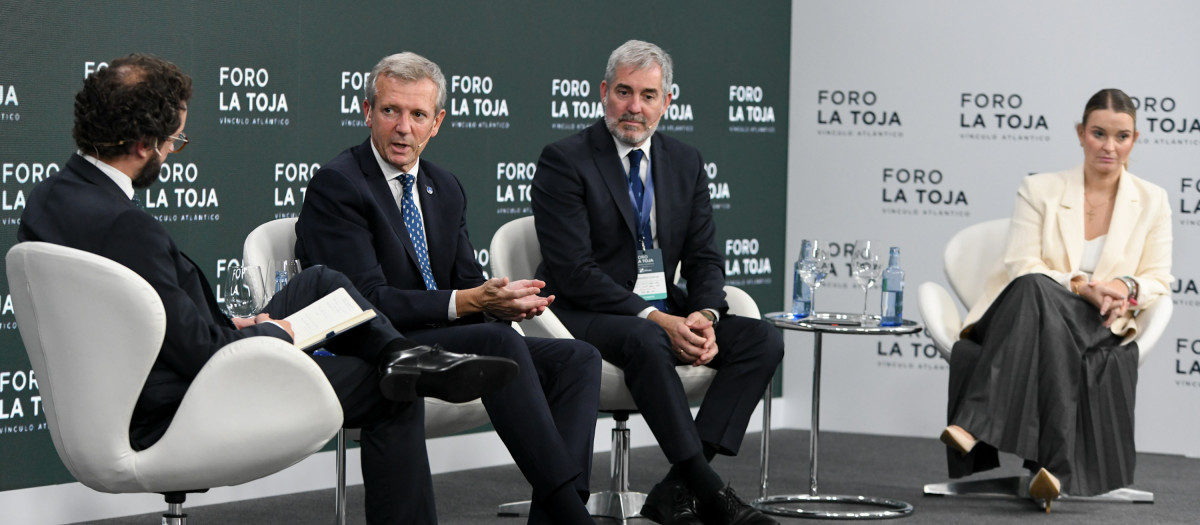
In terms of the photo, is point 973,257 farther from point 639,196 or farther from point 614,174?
point 614,174

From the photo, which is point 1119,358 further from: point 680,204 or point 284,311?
point 284,311

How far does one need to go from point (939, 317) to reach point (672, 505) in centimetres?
148

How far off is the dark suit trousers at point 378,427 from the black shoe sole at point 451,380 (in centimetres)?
7

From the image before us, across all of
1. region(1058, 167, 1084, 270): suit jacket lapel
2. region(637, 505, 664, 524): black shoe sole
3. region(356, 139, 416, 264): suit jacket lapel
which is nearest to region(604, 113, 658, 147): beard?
region(356, 139, 416, 264): suit jacket lapel

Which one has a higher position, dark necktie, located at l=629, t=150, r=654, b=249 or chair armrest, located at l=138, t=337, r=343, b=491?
dark necktie, located at l=629, t=150, r=654, b=249

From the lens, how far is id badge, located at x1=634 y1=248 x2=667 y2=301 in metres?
4.40

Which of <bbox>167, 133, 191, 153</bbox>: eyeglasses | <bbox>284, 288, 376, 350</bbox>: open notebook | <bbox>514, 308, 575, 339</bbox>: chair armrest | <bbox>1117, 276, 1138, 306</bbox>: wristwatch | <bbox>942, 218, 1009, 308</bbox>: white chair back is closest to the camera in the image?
<bbox>167, 133, 191, 153</bbox>: eyeglasses

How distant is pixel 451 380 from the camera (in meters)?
3.10

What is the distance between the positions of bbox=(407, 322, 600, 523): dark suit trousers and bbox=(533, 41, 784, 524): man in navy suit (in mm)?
310

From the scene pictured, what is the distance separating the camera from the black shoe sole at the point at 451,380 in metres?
3.09

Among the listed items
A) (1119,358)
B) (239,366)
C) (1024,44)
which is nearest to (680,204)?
(1119,358)

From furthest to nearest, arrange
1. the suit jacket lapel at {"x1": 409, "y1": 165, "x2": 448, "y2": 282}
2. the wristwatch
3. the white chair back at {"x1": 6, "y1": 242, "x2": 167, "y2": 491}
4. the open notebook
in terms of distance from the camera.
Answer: the wristwatch
the suit jacket lapel at {"x1": 409, "y1": 165, "x2": 448, "y2": 282}
the open notebook
the white chair back at {"x1": 6, "y1": 242, "x2": 167, "y2": 491}

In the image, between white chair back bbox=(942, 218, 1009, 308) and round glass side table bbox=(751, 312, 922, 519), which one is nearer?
round glass side table bbox=(751, 312, 922, 519)

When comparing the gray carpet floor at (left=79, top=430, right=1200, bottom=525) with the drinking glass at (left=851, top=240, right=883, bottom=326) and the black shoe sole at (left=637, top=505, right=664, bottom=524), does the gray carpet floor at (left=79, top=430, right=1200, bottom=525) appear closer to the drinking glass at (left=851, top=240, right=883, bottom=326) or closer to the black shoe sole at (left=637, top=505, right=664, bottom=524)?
the black shoe sole at (left=637, top=505, right=664, bottom=524)
